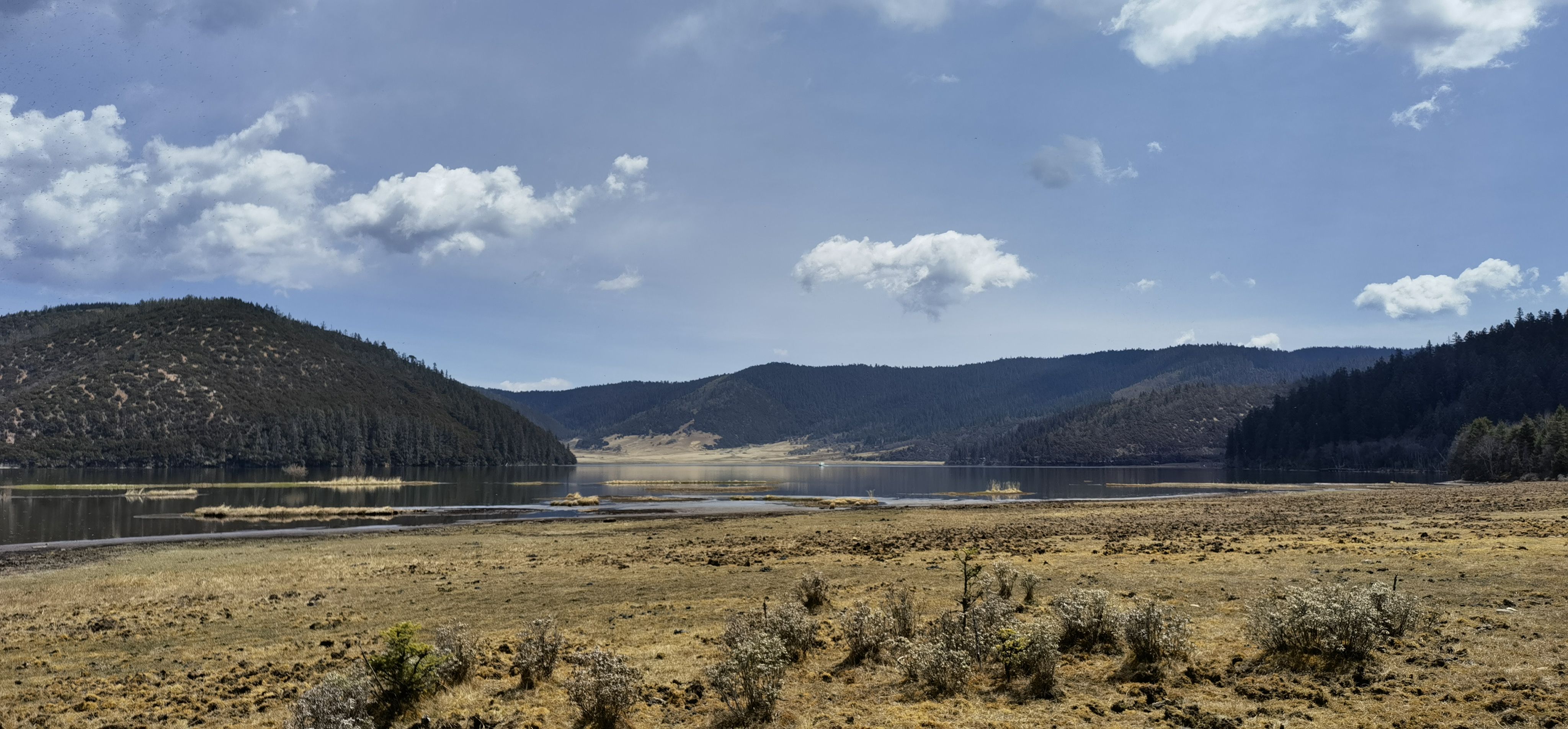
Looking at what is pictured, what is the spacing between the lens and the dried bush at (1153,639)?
13.4 metres

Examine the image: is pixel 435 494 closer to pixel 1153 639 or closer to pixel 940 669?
pixel 940 669

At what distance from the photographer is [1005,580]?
21312mm

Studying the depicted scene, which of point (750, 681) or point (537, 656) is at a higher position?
point (750, 681)

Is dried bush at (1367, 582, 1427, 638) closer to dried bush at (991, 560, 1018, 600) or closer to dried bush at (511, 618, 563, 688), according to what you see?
dried bush at (991, 560, 1018, 600)

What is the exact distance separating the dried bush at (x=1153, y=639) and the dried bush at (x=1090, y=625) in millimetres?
881

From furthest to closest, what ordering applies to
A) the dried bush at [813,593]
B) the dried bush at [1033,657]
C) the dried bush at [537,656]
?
1. the dried bush at [813,593]
2. the dried bush at [537,656]
3. the dried bush at [1033,657]

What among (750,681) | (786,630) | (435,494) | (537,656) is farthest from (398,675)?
(435,494)

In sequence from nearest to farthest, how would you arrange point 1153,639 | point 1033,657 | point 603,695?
1. point 603,695
2. point 1033,657
3. point 1153,639

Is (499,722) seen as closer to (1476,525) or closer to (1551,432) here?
(1476,525)

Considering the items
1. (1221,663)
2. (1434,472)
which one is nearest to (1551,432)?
(1434,472)

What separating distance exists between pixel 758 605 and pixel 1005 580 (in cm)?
632

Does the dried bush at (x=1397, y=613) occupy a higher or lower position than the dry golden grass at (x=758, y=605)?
higher

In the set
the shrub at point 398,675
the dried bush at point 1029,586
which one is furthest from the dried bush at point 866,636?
the shrub at point 398,675

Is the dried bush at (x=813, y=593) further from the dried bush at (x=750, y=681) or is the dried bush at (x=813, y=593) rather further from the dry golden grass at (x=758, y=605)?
the dried bush at (x=750, y=681)
